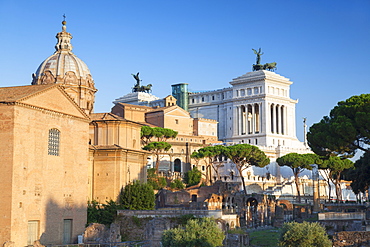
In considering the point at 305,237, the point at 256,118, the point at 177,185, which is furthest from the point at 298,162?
the point at 305,237

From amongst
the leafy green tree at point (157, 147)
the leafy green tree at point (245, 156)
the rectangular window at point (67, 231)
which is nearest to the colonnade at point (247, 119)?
the leafy green tree at point (157, 147)

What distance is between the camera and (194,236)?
29094mm

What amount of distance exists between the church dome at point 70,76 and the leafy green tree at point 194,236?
20528 millimetres

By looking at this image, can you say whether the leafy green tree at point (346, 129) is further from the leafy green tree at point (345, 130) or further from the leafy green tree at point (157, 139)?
the leafy green tree at point (157, 139)

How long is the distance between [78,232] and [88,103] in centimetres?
1531

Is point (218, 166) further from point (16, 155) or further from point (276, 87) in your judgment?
point (16, 155)

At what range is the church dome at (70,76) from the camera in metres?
48.5

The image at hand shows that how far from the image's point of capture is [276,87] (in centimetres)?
9338

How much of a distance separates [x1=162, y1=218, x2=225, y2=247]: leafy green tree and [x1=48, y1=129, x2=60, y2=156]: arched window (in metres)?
9.27

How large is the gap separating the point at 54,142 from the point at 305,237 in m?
15.7

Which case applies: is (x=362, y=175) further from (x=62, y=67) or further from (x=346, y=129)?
(x=62, y=67)

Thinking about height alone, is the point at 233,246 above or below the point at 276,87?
below

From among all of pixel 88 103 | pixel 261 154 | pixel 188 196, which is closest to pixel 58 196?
pixel 88 103

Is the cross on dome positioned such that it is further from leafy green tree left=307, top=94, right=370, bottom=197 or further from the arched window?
leafy green tree left=307, top=94, right=370, bottom=197
